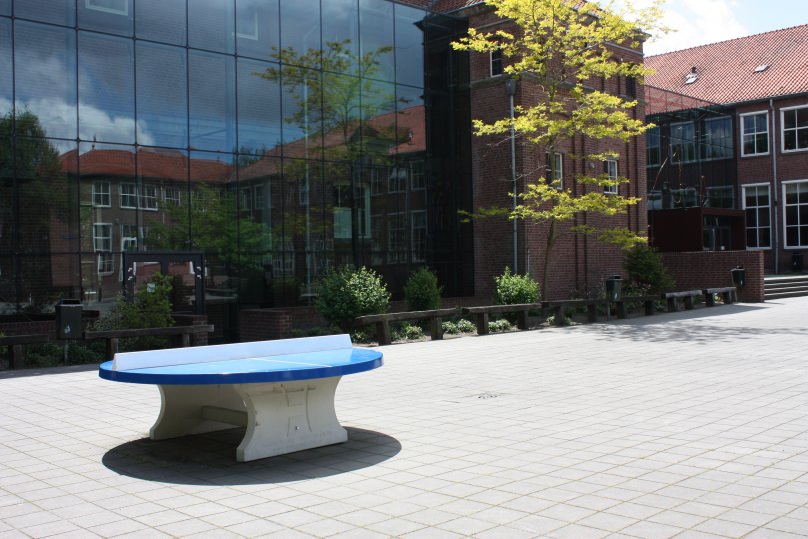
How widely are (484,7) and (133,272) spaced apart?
1396 centimetres

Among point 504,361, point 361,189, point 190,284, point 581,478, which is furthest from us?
point 361,189

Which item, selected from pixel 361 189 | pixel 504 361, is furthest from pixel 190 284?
pixel 504 361

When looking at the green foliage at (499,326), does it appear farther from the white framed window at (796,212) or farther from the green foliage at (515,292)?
the white framed window at (796,212)

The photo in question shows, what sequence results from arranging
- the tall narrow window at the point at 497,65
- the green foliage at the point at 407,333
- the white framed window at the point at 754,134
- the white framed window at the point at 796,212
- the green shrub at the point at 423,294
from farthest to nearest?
the white framed window at the point at 754,134
the white framed window at the point at 796,212
the tall narrow window at the point at 497,65
the green shrub at the point at 423,294
the green foliage at the point at 407,333

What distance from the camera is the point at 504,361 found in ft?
42.9

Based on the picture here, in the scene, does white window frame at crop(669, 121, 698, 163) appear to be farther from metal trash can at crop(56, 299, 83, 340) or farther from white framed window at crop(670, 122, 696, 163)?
metal trash can at crop(56, 299, 83, 340)

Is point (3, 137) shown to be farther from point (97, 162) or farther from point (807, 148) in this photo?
point (807, 148)

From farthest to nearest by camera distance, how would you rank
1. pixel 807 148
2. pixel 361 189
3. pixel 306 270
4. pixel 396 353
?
pixel 807 148 → pixel 361 189 → pixel 306 270 → pixel 396 353

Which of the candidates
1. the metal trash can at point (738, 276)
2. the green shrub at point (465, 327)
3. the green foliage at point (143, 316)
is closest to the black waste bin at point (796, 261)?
the metal trash can at point (738, 276)

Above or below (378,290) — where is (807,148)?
above

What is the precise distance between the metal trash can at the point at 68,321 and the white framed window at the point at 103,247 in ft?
10.5

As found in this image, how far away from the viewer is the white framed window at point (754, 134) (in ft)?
136

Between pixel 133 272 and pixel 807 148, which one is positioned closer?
pixel 133 272

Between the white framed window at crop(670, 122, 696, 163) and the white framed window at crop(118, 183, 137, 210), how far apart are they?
28.6 metres
